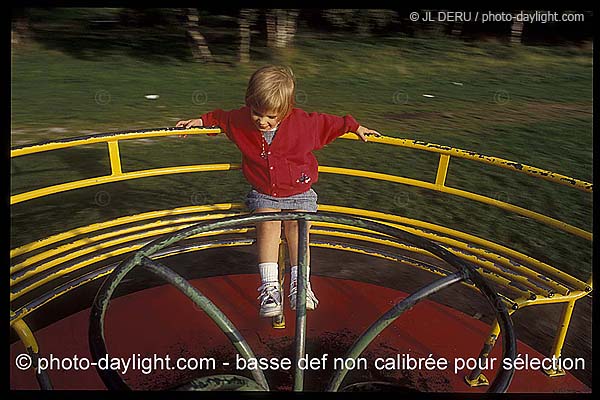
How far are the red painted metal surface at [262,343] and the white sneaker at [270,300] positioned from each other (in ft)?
0.78

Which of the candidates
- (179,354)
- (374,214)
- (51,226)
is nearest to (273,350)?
(179,354)

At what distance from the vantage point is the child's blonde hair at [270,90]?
103 inches

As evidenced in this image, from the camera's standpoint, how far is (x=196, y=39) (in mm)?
15156

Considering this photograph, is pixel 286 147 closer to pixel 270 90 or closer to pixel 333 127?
pixel 333 127

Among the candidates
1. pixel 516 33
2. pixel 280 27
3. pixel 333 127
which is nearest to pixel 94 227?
pixel 333 127

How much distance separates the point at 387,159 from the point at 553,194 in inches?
76.8

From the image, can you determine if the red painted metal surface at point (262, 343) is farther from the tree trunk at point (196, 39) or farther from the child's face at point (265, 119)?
the tree trunk at point (196, 39)

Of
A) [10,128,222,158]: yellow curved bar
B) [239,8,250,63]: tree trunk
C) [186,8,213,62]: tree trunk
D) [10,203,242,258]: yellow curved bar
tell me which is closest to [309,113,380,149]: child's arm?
[10,128,222,158]: yellow curved bar

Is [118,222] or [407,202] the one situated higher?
[118,222]

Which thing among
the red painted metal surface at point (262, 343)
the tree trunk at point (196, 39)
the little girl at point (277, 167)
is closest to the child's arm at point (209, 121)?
the little girl at point (277, 167)

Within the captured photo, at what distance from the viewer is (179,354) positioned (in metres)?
2.95

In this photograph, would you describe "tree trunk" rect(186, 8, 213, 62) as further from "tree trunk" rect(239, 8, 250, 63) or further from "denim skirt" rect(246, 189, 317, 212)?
"denim skirt" rect(246, 189, 317, 212)

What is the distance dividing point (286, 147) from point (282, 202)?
11.1 inches
